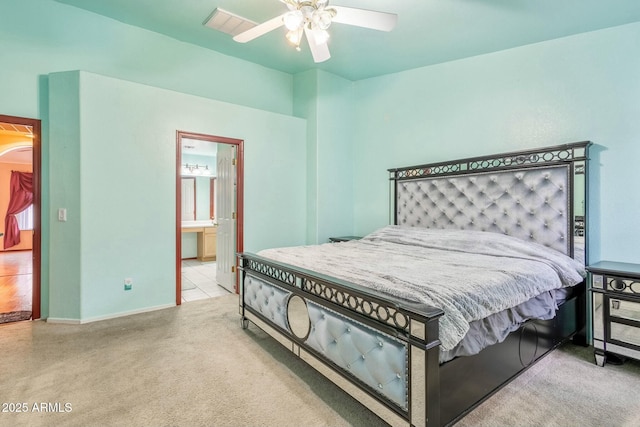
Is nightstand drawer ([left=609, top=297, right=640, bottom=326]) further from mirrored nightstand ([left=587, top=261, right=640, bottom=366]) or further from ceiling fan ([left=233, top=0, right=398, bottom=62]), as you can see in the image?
ceiling fan ([left=233, top=0, right=398, bottom=62])

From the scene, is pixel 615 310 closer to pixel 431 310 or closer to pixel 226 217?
pixel 431 310

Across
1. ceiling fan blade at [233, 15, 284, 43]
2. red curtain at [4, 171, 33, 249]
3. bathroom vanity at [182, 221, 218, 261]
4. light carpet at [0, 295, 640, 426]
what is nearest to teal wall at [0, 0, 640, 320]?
light carpet at [0, 295, 640, 426]

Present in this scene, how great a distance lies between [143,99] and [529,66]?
4.18 m

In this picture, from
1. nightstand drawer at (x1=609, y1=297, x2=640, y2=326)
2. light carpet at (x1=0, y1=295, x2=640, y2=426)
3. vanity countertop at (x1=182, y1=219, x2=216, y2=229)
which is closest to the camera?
light carpet at (x1=0, y1=295, x2=640, y2=426)

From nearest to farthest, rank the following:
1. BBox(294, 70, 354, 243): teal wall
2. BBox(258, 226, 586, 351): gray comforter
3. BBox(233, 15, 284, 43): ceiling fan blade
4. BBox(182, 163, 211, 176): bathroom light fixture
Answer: BBox(258, 226, 586, 351): gray comforter, BBox(233, 15, 284, 43): ceiling fan blade, BBox(294, 70, 354, 243): teal wall, BBox(182, 163, 211, 176): bathroom light fixture

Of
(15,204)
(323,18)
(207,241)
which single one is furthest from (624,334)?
(15,204)

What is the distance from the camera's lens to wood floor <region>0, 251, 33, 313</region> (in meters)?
3.57

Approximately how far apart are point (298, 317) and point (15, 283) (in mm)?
4988

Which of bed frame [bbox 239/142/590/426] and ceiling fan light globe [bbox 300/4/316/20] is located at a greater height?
ceiling fan light globe [bbox 300/4/316/20]

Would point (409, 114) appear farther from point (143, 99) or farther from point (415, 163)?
point (143, 99)

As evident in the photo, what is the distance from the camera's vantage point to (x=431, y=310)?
134cm

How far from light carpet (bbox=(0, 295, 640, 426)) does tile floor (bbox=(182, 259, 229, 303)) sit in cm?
126

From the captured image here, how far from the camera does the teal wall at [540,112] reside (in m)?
2.66

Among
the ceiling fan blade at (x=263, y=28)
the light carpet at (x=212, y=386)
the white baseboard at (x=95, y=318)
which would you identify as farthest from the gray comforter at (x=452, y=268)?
the ceiling fan blade at (x=263, y=28)
